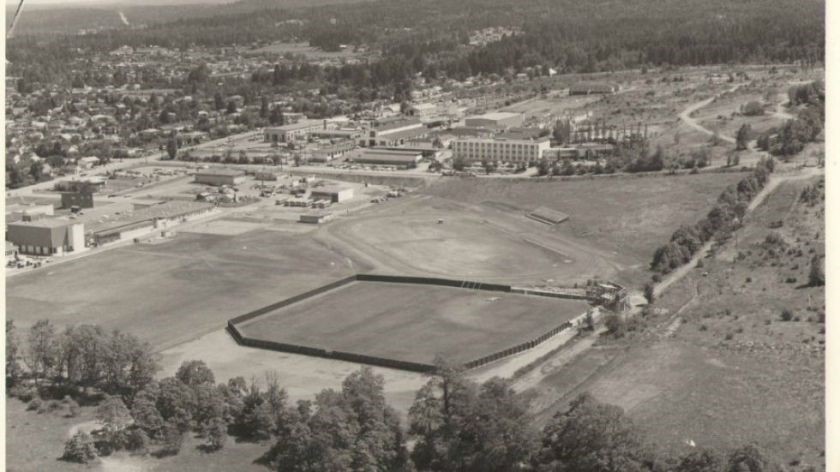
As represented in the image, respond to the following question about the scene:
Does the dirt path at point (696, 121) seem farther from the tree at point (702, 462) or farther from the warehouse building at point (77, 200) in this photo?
the tree at point (702, 462)

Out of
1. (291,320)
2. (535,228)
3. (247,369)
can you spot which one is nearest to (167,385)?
(247,369)

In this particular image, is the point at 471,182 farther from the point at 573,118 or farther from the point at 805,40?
the point at 805,40

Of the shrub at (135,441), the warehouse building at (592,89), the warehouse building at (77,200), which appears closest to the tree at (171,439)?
the shrub at (135,441)

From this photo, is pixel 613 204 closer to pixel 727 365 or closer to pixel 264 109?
pixel 727 365

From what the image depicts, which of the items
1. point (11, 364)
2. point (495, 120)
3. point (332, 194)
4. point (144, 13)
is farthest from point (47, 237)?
point (144, 13)

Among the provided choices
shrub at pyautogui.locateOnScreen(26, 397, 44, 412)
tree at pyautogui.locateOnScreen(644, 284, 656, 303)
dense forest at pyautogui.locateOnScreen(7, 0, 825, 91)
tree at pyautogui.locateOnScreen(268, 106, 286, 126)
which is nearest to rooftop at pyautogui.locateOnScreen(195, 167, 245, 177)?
tree at pyautogui.locateOnScreen(268, 106, 286, 126)
